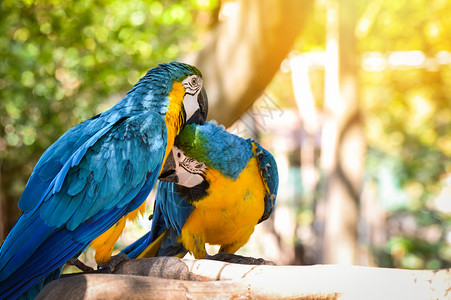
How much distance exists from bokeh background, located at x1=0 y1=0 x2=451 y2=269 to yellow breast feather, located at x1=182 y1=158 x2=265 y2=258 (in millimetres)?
340

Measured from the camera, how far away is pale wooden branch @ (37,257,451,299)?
1081 millimetres

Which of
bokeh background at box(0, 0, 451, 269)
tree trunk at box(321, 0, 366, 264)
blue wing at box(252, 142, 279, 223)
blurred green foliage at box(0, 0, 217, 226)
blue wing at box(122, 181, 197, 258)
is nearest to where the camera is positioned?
blue wing at box(122, 181, 197, 258)

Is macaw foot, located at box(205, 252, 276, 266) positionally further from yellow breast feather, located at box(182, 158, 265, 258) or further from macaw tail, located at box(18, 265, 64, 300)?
macaw tail, located at box(18, 265, 64, 300)

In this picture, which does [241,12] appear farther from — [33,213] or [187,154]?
[33,213]

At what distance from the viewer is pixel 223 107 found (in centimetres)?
246

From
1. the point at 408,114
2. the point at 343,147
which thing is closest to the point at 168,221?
the point at 343,147

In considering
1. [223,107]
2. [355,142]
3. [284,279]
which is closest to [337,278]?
[284,279]

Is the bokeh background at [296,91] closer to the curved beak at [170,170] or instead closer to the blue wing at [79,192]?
the curved beak at [170,170]

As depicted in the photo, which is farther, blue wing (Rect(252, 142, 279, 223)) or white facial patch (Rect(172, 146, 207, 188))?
blue wing (Rect(252, 142, 279, 223))

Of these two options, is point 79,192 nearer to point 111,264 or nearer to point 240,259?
point 111,264

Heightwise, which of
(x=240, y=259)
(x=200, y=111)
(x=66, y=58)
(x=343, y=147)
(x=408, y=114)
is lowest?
(x=408, y=114)

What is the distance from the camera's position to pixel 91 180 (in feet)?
4.93

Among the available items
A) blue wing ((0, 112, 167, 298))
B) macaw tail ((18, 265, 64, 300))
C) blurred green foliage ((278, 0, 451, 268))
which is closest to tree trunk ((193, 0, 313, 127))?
blue wing ((0, 112, 167, 298))

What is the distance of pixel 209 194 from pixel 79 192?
51 centimetres
